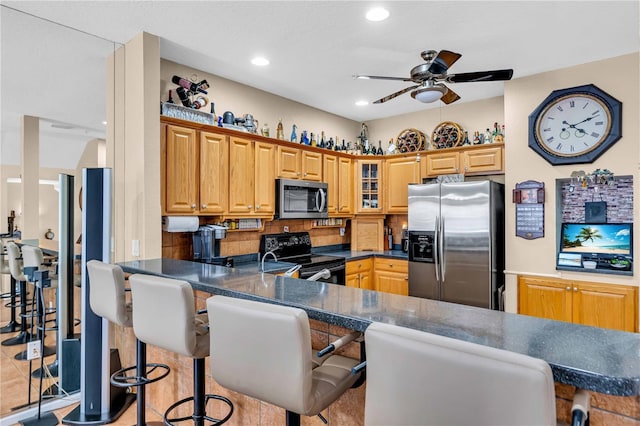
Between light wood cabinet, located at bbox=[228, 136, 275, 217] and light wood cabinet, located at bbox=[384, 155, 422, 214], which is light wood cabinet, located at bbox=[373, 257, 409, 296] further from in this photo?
light wood cabinet, located at bbox=[228, 136, 275, 217]

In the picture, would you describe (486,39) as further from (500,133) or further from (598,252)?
(598,252)

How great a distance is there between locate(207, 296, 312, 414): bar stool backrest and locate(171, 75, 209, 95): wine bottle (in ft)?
8.45

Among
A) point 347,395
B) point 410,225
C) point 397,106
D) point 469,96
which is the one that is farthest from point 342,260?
point 347,395

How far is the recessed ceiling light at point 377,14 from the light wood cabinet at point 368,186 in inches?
103

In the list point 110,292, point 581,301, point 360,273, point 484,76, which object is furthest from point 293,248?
point 581,301

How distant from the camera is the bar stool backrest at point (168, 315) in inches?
62.6

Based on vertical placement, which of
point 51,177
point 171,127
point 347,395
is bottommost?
point 347,395

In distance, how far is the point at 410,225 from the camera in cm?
430

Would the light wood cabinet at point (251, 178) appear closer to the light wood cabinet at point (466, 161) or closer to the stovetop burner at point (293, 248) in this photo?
the stovetop burner at point (293, 248)

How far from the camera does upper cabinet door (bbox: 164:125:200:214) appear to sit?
306cm

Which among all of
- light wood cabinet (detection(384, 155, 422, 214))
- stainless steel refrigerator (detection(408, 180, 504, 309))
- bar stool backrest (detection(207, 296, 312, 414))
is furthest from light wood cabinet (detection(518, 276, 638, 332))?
bar stool backrest (detection(207, 296, 312, 414))

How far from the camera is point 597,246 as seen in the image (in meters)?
3.51

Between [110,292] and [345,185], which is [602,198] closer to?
[345,185]

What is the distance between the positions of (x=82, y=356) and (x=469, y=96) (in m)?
4.65
